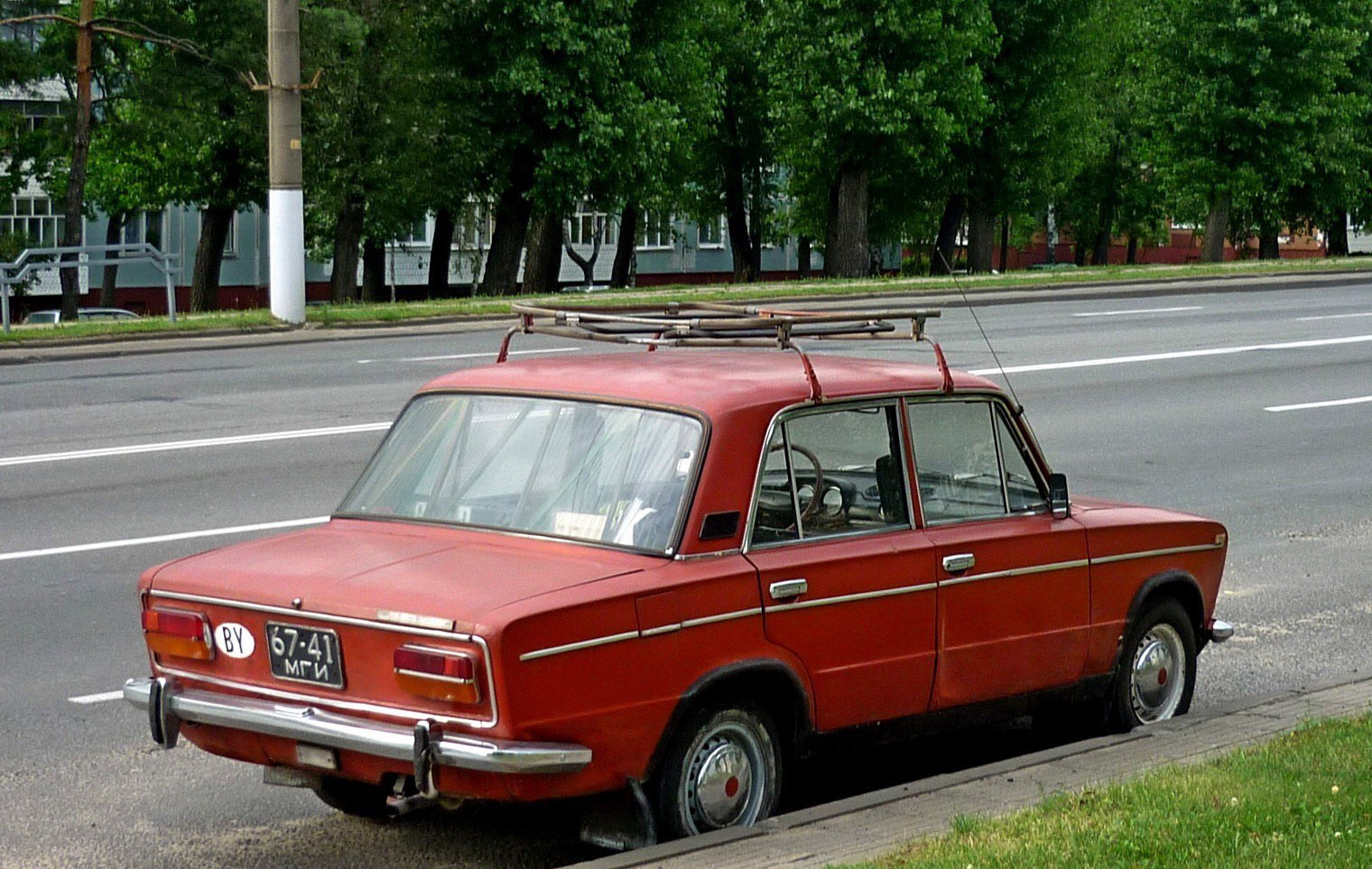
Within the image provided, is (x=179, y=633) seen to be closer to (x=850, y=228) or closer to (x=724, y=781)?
(x=724, y=781)

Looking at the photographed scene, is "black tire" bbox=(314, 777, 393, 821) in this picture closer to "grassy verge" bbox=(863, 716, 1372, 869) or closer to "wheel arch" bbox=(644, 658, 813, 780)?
"wheel arch" bbox=(644, 658, 813, 780)

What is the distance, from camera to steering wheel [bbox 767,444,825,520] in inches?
231

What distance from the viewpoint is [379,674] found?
5.10m

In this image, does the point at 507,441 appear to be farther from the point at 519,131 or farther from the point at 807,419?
the point at 519,131

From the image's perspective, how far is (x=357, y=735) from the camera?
5035 mm

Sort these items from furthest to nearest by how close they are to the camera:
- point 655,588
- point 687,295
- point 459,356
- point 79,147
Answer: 1. point 79,147
2. point 687,295
3. point 459,356
4. point 655,588

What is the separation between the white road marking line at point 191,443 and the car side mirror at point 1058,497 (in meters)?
8.45

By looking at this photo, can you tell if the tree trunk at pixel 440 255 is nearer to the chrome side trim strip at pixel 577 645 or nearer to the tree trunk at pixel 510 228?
the tree trunk at pixel 510 228

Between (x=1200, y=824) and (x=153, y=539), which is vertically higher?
(x=1200, y=824)

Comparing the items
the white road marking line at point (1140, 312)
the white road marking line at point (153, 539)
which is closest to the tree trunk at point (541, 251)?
the white road marking line at point (1140, 312)

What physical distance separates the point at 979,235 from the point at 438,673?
47180 millimetres

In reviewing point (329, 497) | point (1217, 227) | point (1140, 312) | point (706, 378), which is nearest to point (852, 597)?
point (706, 378)

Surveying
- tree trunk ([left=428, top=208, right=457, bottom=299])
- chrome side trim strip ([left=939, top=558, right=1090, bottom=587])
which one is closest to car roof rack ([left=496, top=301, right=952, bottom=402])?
chrome side trim strip ([left=939, top=558, right=1090, bottom=587])

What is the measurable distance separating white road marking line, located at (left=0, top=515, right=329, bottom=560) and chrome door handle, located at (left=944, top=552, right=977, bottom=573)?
4.58 m
